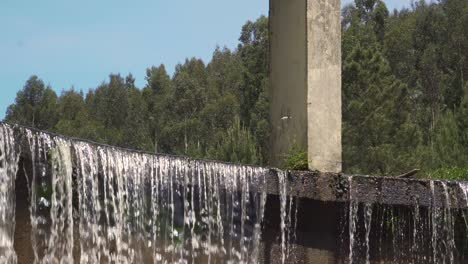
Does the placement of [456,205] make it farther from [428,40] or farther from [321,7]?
[428,40]

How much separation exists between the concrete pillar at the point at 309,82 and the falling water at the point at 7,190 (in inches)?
120

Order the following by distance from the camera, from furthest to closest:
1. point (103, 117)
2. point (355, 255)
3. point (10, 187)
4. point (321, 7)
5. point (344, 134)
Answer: point (103, 117), point (344, 134), point (321, 7), point (355, 255), point (10, 187)

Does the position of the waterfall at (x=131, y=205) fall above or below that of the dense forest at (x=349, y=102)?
below

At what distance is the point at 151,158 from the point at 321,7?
Result: 2504 mm

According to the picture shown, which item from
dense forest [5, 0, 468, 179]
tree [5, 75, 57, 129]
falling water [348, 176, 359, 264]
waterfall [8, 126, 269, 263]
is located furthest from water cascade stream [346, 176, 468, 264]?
tree [5, 75, 57, 129]

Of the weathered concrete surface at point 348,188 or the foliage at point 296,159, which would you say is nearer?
the weathered concrete surface at point 348,188

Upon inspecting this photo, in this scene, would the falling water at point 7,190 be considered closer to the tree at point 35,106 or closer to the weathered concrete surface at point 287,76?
the weathered concrete surface at point 287,76

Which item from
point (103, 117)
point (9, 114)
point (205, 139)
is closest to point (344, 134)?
point (205, 139)

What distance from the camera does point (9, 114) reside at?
51031 millimetres

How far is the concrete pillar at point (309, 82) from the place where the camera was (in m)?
7.97

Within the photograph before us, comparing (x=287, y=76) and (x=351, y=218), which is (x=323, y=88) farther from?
(x=351, y=218)

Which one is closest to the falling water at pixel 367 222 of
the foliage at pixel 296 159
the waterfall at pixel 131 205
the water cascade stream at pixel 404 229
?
the water cascade stream at pixel 404 229

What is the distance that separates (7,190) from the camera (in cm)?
590

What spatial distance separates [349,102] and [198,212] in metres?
24.8
